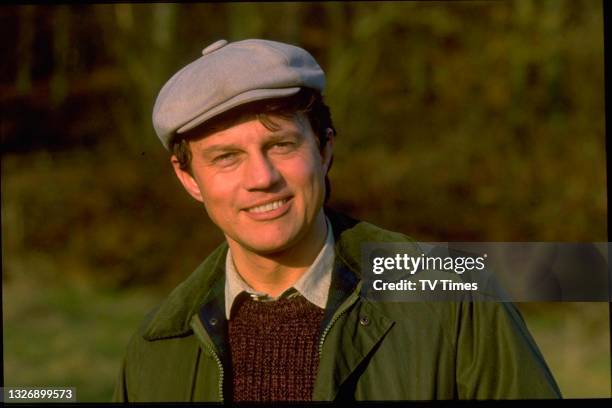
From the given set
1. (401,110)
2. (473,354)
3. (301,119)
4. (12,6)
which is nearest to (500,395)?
(473,354)

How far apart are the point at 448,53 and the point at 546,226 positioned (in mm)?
666

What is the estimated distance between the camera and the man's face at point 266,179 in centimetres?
197

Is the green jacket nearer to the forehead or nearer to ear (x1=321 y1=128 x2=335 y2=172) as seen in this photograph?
ear (x1=321 y1=128 x2=335 y2=172)

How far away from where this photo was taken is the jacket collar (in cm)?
204

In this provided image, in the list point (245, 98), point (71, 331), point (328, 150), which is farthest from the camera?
point (71, 331)

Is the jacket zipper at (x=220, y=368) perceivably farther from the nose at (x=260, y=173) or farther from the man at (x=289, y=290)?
the nose at (x=260, y=173)

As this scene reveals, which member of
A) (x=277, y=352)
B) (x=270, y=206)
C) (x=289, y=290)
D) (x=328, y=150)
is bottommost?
(x=277, y=352)

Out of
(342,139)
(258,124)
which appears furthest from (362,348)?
(342,139)

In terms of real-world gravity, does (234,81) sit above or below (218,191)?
above

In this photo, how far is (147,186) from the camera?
312 cm

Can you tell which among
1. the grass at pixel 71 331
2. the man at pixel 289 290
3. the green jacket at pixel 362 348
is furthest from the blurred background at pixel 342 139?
the man at pixel 289 290

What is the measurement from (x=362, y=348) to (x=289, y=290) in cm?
20

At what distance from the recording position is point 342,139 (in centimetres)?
317

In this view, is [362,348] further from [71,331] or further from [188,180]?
[71,331]
